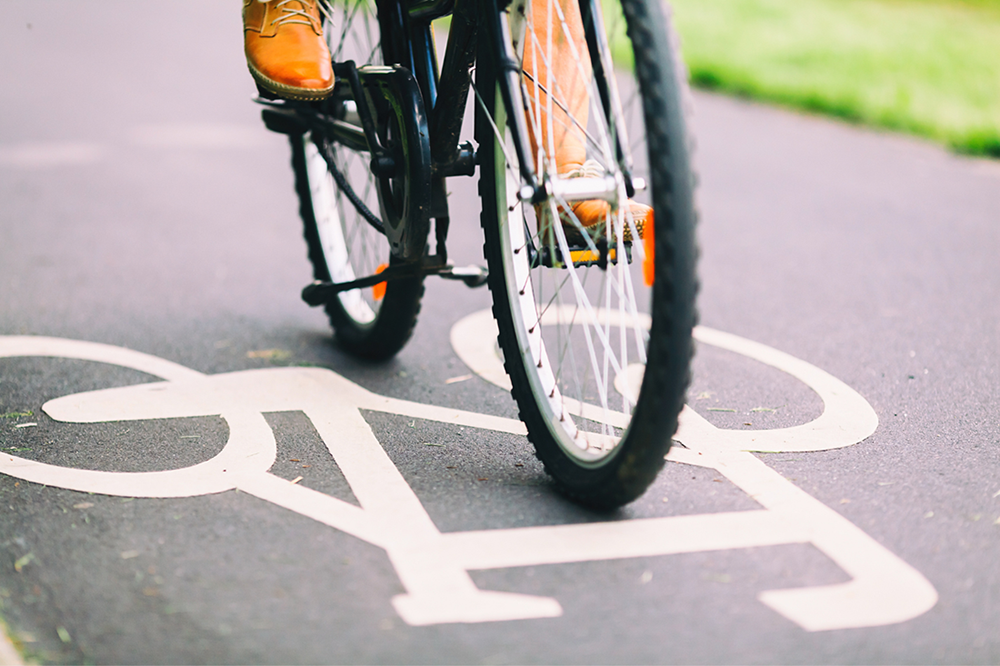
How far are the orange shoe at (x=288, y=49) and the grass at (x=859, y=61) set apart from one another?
454cm

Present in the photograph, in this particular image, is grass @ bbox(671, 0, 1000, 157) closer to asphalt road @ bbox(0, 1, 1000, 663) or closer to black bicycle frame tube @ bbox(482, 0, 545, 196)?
asphalt road @ bbox(0, 1, 1000, 663)

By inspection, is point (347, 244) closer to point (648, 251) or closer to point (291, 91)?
point (291, 91)

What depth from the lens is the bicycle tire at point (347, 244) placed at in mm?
2865

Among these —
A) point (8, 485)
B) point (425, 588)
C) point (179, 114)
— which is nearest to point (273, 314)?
point (8, 485)

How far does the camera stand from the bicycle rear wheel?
5.62ft

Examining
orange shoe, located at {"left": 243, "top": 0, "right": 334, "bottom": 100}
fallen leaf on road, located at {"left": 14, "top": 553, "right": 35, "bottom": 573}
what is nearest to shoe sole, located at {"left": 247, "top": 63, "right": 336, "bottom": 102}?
orange shoe, located at {"left": 243, "top": 0, "right": 334, "bottom": 100}

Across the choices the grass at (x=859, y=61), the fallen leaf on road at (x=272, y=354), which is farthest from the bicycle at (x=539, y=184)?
the grass at (x=859, y=61)

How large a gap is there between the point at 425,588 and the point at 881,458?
115 cm

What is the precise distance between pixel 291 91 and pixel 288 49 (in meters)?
0.10

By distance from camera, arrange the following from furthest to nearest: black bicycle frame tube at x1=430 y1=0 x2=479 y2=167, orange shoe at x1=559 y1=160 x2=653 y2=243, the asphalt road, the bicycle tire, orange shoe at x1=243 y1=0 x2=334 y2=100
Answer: the bicycle tire → orange shoe at x1=243 y1=0 x2=334 y2=100 → black bicycle frame tube at x1=430 y1=0 x2=479 y2=167 → orange shoe at x1=559 y1=160 x2=653 y2=243 → the asphalt road

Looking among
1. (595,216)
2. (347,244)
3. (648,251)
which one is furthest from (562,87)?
(347,244)

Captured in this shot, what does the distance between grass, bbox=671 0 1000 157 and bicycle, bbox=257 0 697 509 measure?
4386 millimetres

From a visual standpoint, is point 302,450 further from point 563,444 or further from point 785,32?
point 785,32

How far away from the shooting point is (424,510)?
211 centimetres
